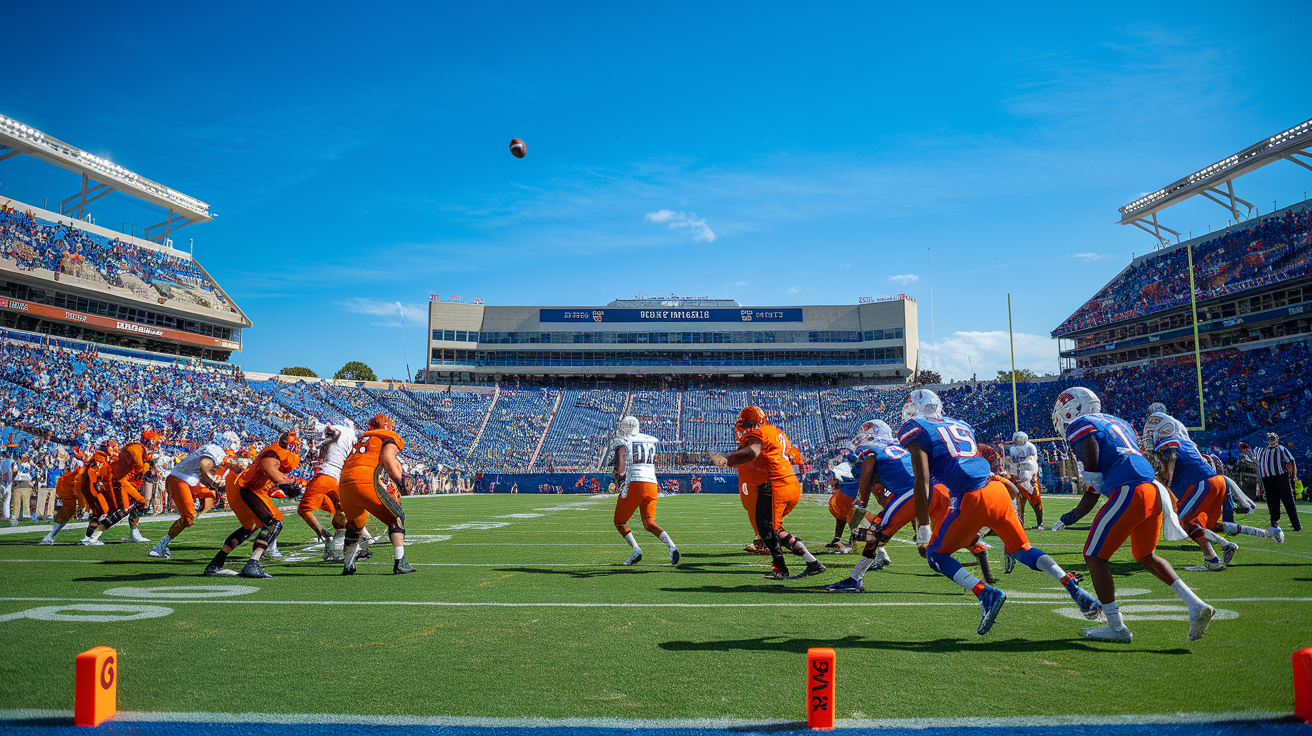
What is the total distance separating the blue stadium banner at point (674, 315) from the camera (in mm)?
66688

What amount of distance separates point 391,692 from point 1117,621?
474 centimetres

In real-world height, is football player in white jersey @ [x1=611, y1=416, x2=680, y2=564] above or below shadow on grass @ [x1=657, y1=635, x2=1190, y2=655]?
above

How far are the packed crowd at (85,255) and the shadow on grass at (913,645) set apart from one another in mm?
45937

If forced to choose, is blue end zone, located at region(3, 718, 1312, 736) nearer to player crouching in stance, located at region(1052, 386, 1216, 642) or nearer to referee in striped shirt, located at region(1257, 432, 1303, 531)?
player crouching in stance, located at region(1052, 386, 1216, 642)

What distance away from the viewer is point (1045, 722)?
352 centimetres

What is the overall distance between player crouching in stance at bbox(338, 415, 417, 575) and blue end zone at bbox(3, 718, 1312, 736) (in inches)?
196

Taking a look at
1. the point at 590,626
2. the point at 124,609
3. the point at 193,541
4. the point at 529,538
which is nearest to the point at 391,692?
the point at 590,626

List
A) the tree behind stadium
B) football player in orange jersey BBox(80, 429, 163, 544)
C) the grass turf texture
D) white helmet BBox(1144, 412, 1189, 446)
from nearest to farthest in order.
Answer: the grass turf texture
white helmet BBox(1144, 412, 1189, 446)
football player in orange jersey BBox(80, 429, 163, 544)
the tree behind stadium

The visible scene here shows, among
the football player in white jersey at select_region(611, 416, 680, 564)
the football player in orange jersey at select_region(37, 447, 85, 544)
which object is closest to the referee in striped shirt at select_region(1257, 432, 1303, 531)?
the football player in white jersey at select_region(611, 416, 680, 564)

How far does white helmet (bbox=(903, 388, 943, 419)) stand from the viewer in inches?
250

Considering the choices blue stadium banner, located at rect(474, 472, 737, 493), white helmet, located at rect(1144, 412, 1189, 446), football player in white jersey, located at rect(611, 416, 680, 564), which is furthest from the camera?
blue stadium banner, located at rect(474, 472, 737, 493)

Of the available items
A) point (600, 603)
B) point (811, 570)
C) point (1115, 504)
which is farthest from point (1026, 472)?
point (600, 603)

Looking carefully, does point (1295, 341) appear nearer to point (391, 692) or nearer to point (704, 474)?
point (704, 474)

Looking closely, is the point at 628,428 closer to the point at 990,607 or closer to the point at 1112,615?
the point at 990,607
